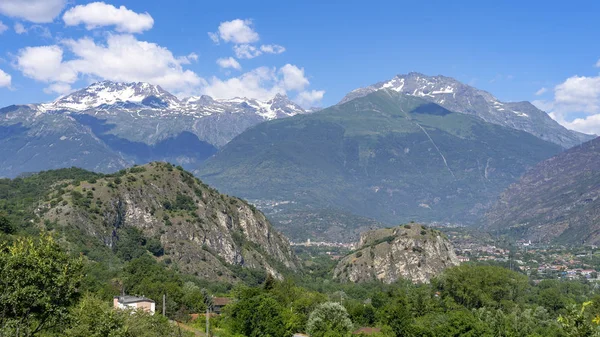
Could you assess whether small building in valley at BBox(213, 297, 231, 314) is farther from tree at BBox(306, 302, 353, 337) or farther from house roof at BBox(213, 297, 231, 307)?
tree at BBox(306, 302, 353, 337)

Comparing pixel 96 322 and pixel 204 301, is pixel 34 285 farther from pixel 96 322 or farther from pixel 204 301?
pixel 204 301

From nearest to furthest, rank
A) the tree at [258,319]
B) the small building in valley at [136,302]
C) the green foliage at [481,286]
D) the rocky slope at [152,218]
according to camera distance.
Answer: the small building in valley at [136,302], the tree at [258,319], the green foliage at [481,286], the rocky slope at [152,218]

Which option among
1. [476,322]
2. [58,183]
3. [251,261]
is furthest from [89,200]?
[476,322]

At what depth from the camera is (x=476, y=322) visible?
90188mm

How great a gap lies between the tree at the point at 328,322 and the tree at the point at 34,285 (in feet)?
178

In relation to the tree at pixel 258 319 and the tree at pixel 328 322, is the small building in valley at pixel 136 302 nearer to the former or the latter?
the tree at pixel 258 319

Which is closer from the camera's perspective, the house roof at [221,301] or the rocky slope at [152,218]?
the house roof at [221,301]

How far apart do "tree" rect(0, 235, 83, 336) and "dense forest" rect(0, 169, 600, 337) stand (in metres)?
0.07

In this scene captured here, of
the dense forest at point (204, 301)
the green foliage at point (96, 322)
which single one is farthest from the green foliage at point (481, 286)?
the green foliage at point (96, 322)

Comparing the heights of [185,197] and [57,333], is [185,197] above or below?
above

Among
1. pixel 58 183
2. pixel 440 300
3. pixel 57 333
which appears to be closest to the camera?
pixel 57 333

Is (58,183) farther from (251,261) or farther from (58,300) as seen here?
(58,300)

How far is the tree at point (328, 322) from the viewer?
312 ft

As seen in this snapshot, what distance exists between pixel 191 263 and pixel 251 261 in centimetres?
3178
